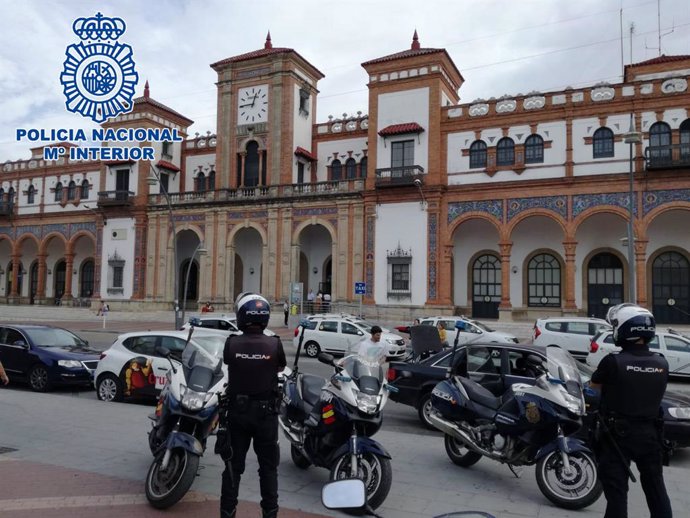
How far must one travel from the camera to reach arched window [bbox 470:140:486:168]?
29.9 m

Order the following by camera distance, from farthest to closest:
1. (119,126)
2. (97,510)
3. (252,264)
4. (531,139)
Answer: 1. (119,126)
2. (252,264)
3. (531,139)
4. (97,510)

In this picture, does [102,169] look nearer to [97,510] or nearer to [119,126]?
[119,126]

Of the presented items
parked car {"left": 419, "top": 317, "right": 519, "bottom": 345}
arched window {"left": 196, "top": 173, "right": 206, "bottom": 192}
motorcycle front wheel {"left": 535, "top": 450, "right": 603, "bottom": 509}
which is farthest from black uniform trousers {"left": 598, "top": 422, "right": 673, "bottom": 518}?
arched window {"left": 196, "top": 173, "right": 206, "bottom": 192}

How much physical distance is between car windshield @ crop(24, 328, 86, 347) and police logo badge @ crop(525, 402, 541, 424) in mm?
11038

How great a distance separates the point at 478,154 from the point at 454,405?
82.3ft

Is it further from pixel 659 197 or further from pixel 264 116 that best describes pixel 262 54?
pixel 659 197

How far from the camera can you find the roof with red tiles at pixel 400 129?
3070cm

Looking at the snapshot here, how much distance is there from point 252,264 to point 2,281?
25318 millimetres

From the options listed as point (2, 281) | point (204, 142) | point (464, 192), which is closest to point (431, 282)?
point (464, 192)

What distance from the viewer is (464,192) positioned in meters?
30.0

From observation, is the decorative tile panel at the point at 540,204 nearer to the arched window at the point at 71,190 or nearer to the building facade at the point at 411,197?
the building facade at the point at 411,197

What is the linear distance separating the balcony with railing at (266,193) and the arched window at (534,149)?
358 inches

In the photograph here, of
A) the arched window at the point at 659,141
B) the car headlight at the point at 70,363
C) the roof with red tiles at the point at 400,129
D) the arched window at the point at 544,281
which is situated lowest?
the car headlight at the point at 70,363

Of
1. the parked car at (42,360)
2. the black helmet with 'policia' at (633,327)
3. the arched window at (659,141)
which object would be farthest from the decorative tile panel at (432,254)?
the black helmet with 'policia' at (633,327)
